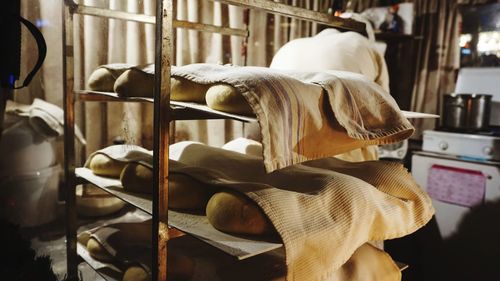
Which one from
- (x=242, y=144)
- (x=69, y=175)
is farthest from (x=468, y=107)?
(x=69, y=175)

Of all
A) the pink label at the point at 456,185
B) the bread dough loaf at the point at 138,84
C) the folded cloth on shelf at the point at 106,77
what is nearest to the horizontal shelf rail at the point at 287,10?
the bread dough loaf at the point at 138,84

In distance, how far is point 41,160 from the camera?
2523 mm

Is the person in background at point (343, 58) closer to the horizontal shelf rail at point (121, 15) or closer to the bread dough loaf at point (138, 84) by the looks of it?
the horizontal shelf rail at point (121, 15)

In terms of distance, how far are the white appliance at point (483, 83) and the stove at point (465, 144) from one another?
1.45 feet

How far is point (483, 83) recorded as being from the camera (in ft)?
10.6

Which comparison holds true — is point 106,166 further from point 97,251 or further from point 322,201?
point 322,201

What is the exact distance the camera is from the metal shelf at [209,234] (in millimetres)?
1084

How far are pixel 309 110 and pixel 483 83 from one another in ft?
8.73

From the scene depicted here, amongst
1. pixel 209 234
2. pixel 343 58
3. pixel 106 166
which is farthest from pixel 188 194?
pixel 343 58

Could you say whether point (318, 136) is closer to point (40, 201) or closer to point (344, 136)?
point (344, 136)

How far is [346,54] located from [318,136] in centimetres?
118

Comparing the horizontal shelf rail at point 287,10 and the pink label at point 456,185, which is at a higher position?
the horizontal shelf rail at point 287,10

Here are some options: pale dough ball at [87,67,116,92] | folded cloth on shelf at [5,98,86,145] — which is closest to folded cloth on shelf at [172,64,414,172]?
pale dough ball at [87,67,116,92]

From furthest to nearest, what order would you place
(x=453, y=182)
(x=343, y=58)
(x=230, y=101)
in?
1. (x=453, y=182)
2. (x=343, y=58)
3. (x=230, y=101)
